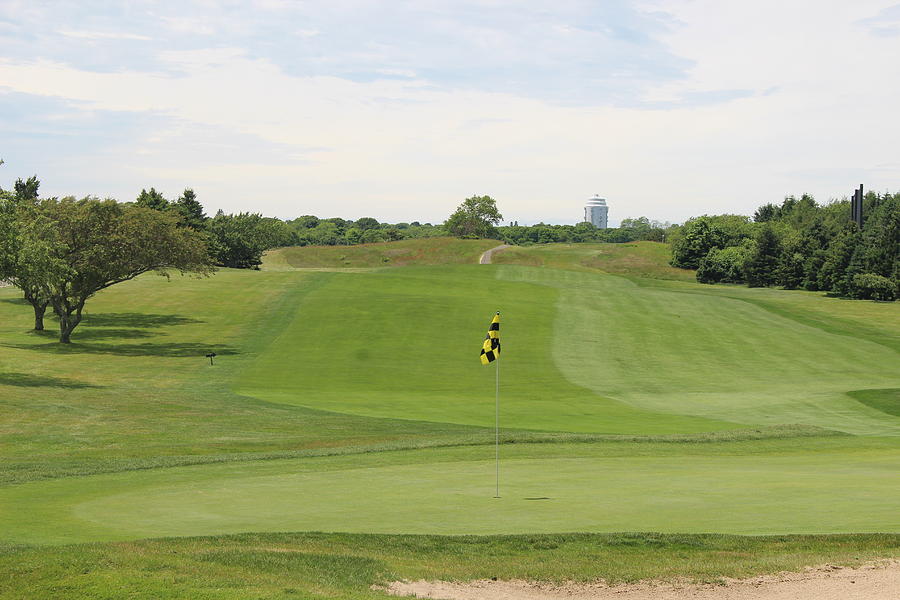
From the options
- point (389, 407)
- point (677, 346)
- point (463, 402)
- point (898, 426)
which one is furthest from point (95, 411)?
point (677, 346)

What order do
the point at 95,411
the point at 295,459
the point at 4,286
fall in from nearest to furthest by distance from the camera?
the point at 295,459 → the point at 95,411 → the point at 4,286

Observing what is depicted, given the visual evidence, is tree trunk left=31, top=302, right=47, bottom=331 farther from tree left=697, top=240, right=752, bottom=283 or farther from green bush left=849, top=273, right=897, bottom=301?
tree left=697, top=240, right=752, bottom=283

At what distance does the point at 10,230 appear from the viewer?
150ft

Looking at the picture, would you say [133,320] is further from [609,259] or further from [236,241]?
[609,259]

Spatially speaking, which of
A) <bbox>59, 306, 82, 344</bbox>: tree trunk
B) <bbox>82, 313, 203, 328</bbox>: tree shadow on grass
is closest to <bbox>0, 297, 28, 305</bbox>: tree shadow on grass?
<bbox>82, 313, 203, 328</bbox>: tree shadow on grass

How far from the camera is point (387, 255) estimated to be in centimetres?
16188

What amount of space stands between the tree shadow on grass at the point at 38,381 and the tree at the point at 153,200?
75032 mm

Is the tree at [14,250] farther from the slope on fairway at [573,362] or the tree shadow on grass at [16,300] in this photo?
the tree shadow on grass at [16,300]

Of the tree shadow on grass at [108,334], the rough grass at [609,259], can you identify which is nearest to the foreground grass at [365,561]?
the tree shadow on grass at [108,334]

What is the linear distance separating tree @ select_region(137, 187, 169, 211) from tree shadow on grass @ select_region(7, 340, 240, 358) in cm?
5802

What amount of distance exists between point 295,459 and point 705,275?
118140 millimetres

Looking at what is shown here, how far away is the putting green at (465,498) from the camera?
15672 mm

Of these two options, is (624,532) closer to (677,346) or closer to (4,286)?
(677,346)

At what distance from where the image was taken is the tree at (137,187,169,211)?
11981cm
